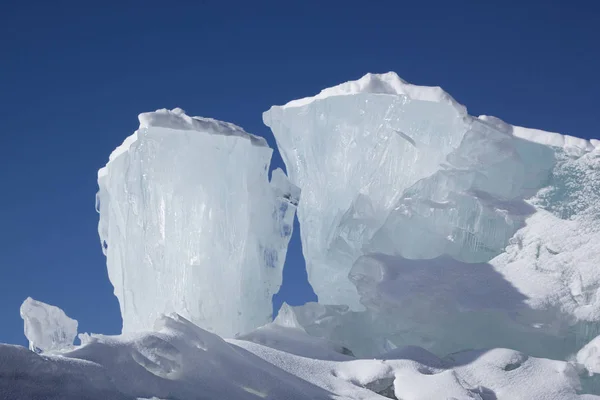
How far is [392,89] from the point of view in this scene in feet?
A: 39.3

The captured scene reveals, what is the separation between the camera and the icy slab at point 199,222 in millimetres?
11273

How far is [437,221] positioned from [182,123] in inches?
167

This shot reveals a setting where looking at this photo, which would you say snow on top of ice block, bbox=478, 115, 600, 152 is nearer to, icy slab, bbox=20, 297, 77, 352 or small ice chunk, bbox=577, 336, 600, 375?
small ice chunk, bbox=577, 336, 600, 375

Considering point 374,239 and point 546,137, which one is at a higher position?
point 546,137

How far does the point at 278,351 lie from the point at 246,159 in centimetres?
397

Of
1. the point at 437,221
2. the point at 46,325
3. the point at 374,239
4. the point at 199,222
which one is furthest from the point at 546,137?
the point at 46,325

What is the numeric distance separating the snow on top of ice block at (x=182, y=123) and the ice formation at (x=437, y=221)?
5.71 ft

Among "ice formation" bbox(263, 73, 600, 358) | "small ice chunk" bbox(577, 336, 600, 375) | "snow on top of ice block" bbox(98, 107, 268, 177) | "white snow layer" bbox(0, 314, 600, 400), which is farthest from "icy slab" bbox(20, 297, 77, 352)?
"small ice chunk" bbox(577, 336, 600, 375)

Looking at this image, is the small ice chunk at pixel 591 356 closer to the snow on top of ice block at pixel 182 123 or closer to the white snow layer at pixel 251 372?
the white snow layer at pixel 251 372

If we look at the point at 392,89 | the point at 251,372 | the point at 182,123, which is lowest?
the point at 251,372

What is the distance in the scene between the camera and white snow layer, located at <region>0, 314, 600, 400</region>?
18.9 feet

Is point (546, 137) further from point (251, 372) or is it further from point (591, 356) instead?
point (251, 372)

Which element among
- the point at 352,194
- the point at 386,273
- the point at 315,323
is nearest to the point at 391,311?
the point at 386,273

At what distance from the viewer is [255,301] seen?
38.7ft
